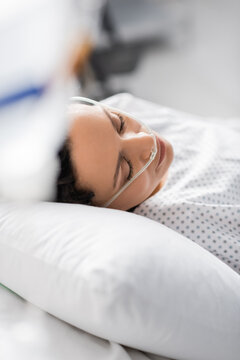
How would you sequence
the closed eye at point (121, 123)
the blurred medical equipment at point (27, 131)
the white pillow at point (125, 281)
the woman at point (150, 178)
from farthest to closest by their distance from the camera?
the closed eye at point (121, 123), the woman at point (150, 178), the blurred medical equipment at point (27, 131), the white pillow at point (125, 281)

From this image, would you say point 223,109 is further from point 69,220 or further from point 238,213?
point 69,220

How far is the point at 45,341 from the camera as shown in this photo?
1.92 feet

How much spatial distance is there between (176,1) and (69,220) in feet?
8.27

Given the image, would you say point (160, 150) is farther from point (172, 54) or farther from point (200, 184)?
point (172, 54)

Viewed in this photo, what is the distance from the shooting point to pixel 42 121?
29.1 inches

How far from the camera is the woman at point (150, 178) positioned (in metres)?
0.79

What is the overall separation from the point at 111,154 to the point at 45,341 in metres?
0.37

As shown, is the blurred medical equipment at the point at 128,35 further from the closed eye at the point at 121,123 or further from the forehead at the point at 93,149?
the forehead at the point at 93,149

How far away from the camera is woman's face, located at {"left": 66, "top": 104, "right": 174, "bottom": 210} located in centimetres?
78

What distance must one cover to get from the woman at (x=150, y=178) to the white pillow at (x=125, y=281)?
0.47 ft

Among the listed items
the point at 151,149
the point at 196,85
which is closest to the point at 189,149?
the point at 151,149

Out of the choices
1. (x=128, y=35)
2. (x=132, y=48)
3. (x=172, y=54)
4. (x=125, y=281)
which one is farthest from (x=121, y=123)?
(x=172, y=54)

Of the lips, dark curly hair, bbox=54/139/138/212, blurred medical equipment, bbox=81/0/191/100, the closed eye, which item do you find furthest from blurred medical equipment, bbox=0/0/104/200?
blurred medical equipment, bbox=81/0/191/100

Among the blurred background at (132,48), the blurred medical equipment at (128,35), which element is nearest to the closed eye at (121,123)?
the blurred background at (132,48)
